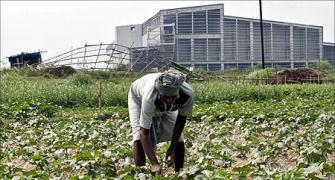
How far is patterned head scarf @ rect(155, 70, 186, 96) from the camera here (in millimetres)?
4820

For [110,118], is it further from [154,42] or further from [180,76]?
[154,42]

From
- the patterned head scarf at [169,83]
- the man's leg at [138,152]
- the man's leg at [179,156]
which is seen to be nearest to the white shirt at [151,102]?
the patterned head scarf at [169,83]

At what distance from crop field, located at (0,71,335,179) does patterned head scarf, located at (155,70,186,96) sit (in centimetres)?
66

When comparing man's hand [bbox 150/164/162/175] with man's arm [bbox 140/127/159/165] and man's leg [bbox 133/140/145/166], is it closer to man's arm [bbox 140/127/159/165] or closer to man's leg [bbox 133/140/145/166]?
man's arm [bbox 140/127/159/165]

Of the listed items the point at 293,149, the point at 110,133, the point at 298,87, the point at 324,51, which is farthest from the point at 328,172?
the point at 324,51

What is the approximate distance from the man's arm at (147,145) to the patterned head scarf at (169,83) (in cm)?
47

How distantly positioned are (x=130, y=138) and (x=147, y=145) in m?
4.33

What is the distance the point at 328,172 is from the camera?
449cm

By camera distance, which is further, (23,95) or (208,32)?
(208,32)

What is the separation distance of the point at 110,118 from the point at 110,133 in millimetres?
3777

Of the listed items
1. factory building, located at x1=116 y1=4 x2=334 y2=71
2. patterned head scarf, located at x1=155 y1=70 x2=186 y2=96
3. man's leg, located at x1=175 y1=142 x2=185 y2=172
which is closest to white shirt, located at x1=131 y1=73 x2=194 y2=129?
patterned head scarf, located at x1=155 y1=70 x2=186 y2=96

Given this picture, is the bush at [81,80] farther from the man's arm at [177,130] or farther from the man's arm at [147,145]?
the man's arm at [147,145]

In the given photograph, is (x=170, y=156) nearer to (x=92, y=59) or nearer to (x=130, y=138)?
(x=130, y=138)

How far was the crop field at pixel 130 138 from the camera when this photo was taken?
16.9ft
